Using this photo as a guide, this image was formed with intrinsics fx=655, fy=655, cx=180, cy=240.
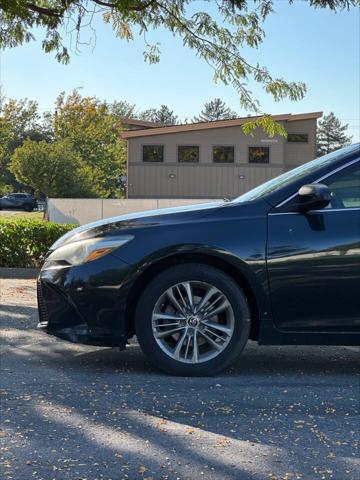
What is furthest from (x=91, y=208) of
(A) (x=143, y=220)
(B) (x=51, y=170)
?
(A) (x=143, y=220)

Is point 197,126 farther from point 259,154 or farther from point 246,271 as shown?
point 246,271

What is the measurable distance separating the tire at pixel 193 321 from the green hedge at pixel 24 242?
293 inches

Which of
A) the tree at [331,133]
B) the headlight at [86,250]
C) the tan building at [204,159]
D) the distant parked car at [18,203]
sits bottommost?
the headlight at [86,250]

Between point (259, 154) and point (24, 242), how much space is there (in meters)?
21.5

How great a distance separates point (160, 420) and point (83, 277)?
1.33 meters

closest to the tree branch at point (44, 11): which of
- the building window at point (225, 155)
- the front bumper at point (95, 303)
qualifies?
the front bumper at point (95, 303)

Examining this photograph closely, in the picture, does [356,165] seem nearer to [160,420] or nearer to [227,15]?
[160,420]

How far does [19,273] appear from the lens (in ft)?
36.7

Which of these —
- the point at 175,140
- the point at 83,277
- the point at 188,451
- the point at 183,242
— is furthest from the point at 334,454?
the point at 175,140

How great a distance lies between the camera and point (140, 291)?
4781 mm

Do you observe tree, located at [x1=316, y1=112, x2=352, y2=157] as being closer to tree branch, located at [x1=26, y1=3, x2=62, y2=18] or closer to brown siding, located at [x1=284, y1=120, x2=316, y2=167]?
brown siding, located at [x1=284, y1=120, x2=316, y2=167]

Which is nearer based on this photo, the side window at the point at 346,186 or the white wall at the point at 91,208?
the side window at the point at 346,186

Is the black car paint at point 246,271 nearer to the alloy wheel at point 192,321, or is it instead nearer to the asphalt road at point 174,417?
the alloy wheel at point 192,321

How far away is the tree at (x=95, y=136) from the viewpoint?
48.5 metres
